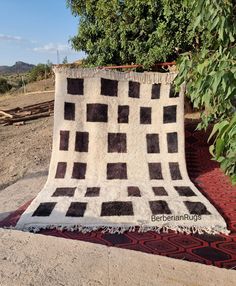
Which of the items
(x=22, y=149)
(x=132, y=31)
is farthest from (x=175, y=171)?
(x=22, y=149)

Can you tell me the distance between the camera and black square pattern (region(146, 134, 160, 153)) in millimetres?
4512

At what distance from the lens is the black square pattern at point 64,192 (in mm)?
3699

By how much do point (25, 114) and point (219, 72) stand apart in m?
8.64

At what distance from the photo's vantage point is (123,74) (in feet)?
15.3

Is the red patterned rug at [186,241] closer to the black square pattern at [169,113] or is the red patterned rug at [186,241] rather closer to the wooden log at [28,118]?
the black square pattern at [169,113]

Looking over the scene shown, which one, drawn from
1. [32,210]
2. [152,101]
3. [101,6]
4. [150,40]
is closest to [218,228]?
[32,210]

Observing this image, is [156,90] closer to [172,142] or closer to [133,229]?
[172,142]

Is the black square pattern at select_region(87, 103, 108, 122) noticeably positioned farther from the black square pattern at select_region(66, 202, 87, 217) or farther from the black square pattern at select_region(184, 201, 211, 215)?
the black square pattern at select_region(184, 201, 211, 215)

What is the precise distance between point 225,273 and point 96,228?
113cm

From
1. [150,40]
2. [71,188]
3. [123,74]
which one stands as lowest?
[71,188]

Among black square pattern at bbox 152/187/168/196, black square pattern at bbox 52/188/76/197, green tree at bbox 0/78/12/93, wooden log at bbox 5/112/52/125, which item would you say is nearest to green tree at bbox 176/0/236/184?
black square pattern at bbox 152/187/168/196

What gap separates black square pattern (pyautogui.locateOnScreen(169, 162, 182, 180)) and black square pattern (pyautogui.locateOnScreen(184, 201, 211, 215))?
0.83 metres

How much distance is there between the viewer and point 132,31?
5.26 m

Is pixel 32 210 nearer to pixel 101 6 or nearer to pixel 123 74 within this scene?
pixel 123 74
